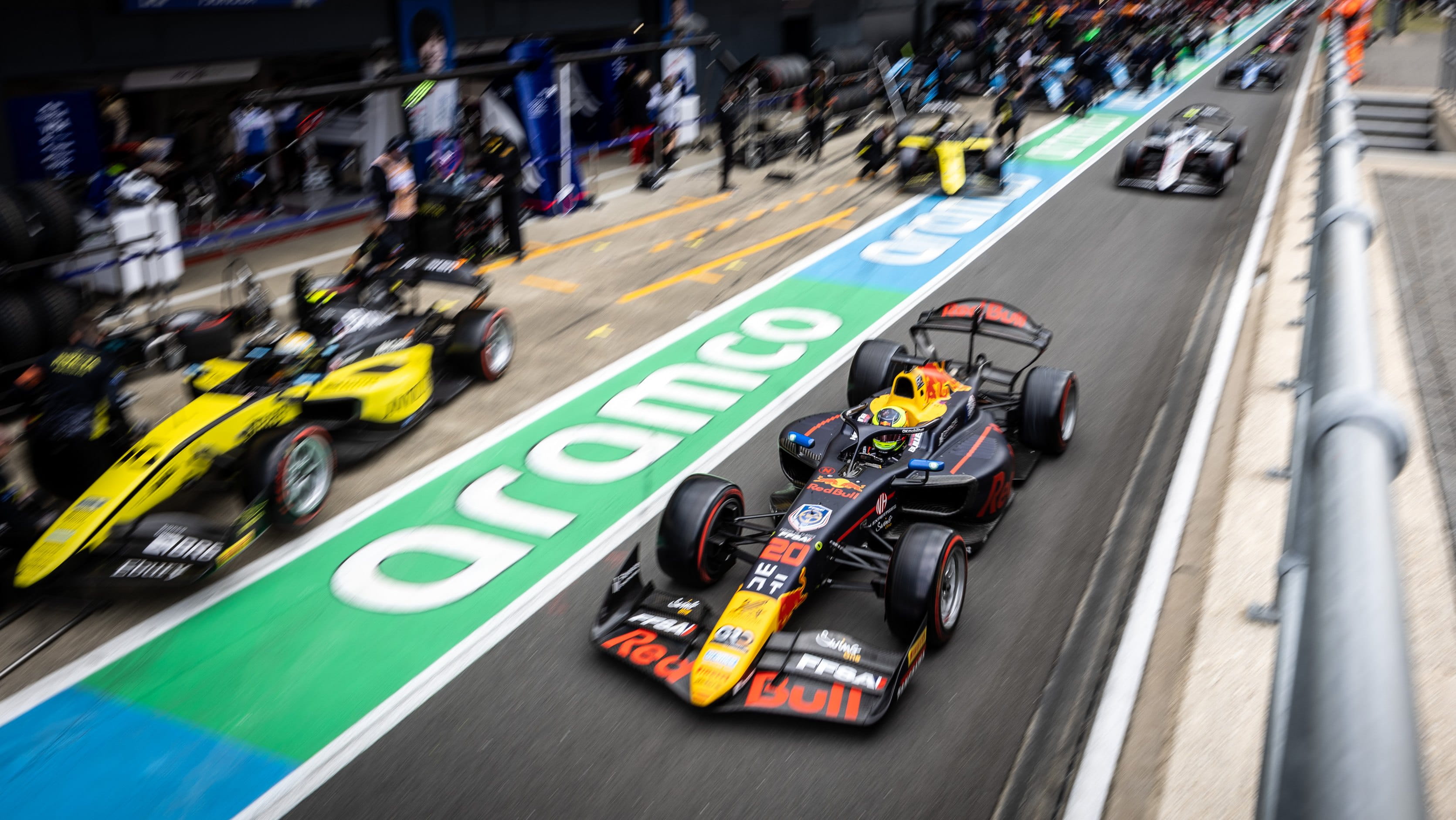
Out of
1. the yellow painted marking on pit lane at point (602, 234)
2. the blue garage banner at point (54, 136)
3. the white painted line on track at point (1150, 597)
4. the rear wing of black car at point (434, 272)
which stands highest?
the blue garage banner at point (54, 136)

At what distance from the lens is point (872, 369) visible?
8.48 m

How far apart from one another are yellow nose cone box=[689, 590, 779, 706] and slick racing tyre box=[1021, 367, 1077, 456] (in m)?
3.14

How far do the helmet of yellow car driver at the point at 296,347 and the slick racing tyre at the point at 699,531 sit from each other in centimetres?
368

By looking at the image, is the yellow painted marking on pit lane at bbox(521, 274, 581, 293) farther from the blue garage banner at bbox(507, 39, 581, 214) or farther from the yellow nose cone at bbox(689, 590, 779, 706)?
the yellow nose cone at bbox(689, 590, 779, 706)

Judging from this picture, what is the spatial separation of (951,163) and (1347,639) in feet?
56.9

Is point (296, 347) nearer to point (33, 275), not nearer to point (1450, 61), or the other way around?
point (33, 275)

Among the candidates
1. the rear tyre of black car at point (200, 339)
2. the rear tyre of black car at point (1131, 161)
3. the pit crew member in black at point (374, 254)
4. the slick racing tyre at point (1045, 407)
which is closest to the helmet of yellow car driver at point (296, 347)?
the pit crew member in black at point (374, 254)

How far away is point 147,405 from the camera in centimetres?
978

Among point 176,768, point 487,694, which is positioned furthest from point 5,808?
point 487,694

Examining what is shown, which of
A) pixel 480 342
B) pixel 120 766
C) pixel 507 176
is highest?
pixel 507 176

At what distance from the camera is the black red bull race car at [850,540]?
549cm

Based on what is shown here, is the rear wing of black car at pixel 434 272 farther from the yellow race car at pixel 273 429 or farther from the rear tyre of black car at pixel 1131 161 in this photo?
the rear tyre of black car at pixel 1131 161

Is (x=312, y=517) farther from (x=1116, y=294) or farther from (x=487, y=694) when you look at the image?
(x=1116, y=294)

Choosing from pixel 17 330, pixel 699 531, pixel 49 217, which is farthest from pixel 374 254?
pixel 699 531
